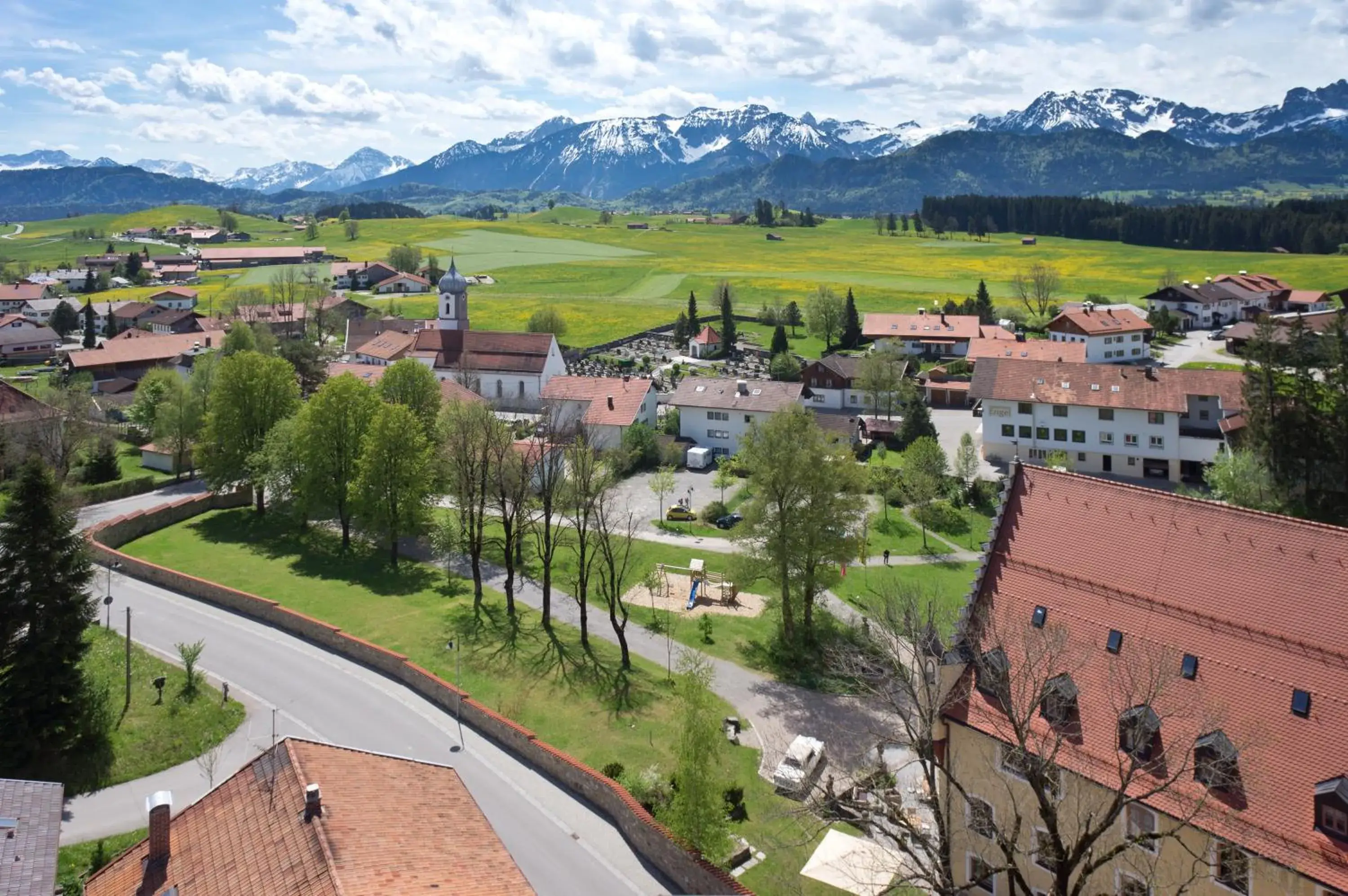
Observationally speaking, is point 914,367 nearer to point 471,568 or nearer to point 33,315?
point 471,568

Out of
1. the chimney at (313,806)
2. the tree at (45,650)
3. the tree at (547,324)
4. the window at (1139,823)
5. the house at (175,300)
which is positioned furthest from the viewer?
the house at (175,300)

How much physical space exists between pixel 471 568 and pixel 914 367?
63453 millimetres

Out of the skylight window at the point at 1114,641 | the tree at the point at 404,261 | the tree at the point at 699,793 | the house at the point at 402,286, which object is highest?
the tree at the point at 404,261

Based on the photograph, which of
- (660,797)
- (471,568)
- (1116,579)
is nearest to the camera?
(1116,579)

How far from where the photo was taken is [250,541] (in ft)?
185

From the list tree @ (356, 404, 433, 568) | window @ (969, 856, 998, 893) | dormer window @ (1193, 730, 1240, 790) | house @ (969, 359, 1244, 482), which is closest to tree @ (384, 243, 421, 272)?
house @ (969, 359, 1244, 482)

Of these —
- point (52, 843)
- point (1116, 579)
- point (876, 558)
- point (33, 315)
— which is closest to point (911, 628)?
point (1116, 579)

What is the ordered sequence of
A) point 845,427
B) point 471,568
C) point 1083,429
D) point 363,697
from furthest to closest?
point 845,427 → point 1083,429 → point 471,568 → point 363,697

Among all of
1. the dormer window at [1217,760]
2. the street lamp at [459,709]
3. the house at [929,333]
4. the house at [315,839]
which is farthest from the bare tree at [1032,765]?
the house at [929,333]

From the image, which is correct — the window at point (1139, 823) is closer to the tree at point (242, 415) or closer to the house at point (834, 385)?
the tree at point (242, 415)

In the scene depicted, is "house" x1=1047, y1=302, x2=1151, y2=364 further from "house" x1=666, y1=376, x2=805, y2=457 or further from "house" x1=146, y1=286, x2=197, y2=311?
"house" x1=146, y1=286, x2=197, y2=311

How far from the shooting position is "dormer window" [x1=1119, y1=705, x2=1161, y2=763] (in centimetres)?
2122

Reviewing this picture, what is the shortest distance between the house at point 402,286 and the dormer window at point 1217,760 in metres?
169

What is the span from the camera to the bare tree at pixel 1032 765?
1938cm
